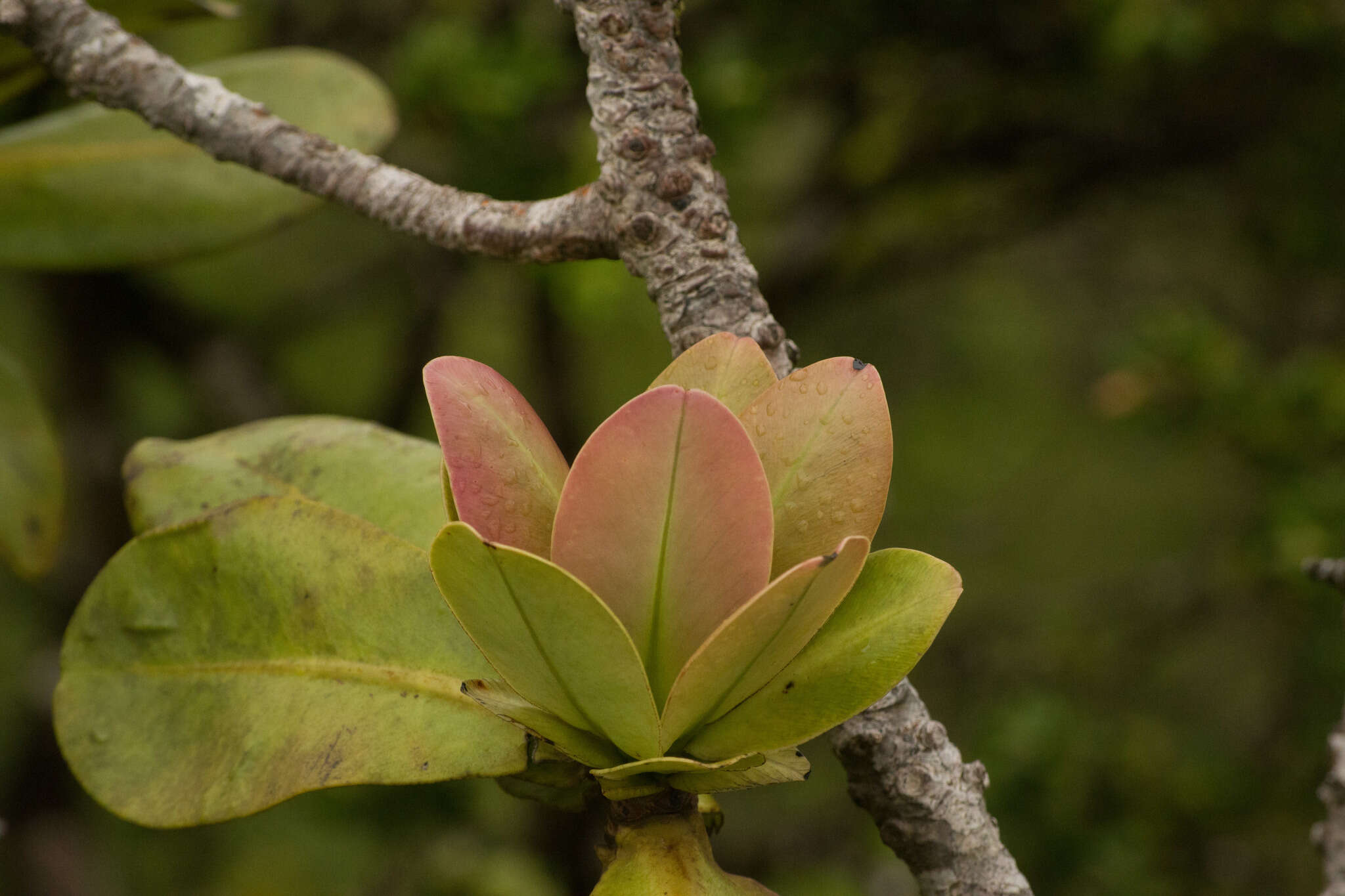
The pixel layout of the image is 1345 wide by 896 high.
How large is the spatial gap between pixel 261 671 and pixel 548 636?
0.69 ft

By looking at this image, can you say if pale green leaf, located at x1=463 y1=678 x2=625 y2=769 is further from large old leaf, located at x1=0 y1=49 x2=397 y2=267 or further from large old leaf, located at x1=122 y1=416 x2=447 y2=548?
large old leaf, located at x1=0 y1=49 x2=397 y2=267

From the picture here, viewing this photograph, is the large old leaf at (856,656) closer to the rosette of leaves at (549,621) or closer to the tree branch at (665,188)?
the rosette of leaves at (549,621)

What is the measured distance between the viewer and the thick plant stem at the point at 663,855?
46 cm

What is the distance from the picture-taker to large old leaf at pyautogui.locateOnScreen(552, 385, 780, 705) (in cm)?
42

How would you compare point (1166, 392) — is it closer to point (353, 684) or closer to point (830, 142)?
point (830, 142)

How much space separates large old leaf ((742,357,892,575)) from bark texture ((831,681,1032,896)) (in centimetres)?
10

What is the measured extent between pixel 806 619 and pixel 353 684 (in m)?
0.24

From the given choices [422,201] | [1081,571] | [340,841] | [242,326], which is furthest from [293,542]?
[1081,571]

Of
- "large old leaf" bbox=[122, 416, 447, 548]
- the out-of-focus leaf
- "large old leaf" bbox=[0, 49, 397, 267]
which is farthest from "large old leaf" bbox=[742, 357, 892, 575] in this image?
the out-of-focus leaf

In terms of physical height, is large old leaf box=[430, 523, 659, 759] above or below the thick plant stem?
above

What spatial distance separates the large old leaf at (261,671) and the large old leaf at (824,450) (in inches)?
6.7

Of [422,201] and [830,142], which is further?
[830,142]

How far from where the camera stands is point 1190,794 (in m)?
1.95

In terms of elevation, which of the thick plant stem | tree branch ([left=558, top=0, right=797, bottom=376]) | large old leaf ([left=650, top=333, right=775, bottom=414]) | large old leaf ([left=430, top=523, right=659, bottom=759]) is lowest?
the thick plant stem
